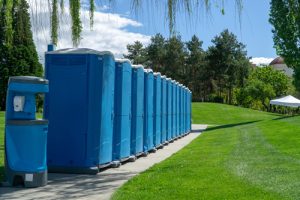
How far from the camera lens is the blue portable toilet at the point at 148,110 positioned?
1375 cm

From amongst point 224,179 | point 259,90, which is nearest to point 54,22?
point 224,179

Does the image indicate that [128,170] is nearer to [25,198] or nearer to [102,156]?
[102,156]

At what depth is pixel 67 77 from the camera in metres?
9.22

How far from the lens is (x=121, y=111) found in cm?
1094

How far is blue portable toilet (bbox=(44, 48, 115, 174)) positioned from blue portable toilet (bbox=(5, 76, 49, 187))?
5.43 ft

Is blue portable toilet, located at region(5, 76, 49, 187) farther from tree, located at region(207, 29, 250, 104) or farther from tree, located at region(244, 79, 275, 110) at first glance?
tree, located at region(244, 79, 275, 110)

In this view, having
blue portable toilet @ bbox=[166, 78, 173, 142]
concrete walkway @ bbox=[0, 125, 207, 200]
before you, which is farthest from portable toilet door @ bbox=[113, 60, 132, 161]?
blue portable toilet @ bbox=[166, 78, 173, 142]

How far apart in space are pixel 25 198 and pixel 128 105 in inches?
213

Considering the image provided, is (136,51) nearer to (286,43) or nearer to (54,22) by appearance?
(286,43)

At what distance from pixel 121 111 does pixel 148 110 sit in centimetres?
320

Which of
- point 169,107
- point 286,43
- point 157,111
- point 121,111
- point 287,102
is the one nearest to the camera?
point 121,111

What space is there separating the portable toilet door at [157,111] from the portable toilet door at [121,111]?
392 centimetres

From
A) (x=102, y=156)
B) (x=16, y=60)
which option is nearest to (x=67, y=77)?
(x=102, y=156)

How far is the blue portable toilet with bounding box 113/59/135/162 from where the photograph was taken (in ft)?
35.2
